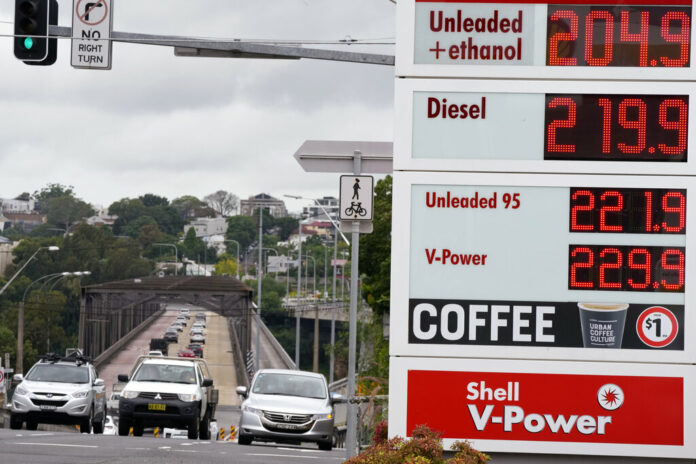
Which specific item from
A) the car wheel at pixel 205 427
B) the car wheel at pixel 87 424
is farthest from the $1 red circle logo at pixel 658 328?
the car wheel at pixel 87 424

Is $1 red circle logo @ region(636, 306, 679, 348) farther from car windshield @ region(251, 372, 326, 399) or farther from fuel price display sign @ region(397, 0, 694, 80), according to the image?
car windshield @ region(251, 372, 326, 399)

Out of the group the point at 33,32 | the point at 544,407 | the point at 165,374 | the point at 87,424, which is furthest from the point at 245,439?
the point at 544,407

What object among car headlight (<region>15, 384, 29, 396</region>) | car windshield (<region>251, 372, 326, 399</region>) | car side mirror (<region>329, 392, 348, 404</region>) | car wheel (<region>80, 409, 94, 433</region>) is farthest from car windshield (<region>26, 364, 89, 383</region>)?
car side mirror (<region>329, 392, 348, 404</region>)

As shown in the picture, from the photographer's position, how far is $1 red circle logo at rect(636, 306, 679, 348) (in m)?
10.1

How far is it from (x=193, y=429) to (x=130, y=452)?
6221 millimetres

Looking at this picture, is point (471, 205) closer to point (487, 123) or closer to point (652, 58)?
point (487, 123)

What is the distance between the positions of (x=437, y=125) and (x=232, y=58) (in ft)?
21.2

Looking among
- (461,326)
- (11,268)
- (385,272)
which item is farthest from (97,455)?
(11,268)

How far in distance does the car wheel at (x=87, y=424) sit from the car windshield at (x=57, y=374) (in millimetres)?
748

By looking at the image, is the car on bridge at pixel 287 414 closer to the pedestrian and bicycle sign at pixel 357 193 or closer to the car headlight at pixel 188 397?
the car headlight at pixel 188 397

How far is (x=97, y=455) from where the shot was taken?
58.4ft

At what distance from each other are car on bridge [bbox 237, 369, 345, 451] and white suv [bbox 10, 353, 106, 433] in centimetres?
429

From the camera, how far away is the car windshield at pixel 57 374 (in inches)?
1012

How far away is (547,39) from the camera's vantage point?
1023 centimetres
